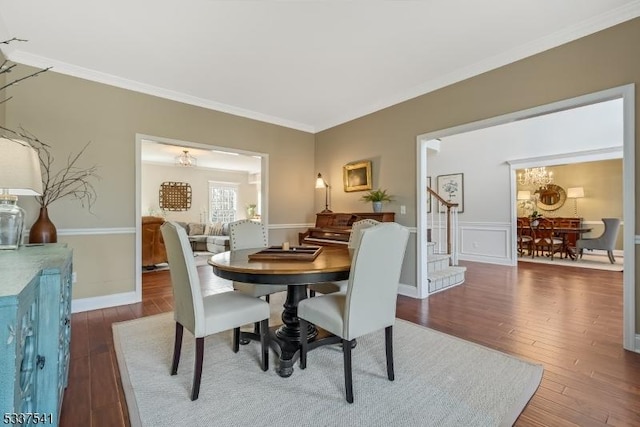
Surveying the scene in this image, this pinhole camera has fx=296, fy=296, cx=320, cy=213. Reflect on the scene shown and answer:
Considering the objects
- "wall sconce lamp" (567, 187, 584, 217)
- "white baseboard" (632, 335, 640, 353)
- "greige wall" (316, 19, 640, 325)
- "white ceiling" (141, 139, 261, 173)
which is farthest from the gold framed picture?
"wall sconce lamp" (567, 187, 584, 217)

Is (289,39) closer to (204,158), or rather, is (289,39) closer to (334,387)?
(334,387)

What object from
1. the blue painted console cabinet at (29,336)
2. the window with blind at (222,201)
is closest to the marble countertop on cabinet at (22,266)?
the blue painted console cabinet at (29,336)

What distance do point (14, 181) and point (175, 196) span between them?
7.47 metres

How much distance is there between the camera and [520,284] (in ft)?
14.3

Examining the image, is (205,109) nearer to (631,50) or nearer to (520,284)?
(631,50)

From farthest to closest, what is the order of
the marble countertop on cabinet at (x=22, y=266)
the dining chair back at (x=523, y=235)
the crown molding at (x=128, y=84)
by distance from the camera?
the dining chair back at (x=523, y=235) → the crown molding at (x=128, y=84) → the marble countertop on cabinet at (x=22, y=266)

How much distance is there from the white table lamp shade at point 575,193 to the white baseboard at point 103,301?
972 cm

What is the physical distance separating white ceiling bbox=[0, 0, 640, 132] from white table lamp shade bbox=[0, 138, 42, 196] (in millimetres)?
1334

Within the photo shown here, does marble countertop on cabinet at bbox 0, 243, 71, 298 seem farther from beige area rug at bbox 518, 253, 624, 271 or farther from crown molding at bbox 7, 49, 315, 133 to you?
beige area rug at bbox 518, 253, 624, 271

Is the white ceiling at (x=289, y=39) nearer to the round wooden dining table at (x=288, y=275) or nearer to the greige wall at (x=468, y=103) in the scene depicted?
the greige wall at (x=468, y=103)

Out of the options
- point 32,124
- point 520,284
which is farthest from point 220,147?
point 520,284

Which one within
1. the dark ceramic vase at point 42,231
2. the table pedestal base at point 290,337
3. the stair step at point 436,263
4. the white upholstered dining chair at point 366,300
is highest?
the dark ceramic vase at point 42,231

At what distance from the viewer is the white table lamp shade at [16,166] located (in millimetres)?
1508

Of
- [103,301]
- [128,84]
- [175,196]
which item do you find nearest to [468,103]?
[128,84]
